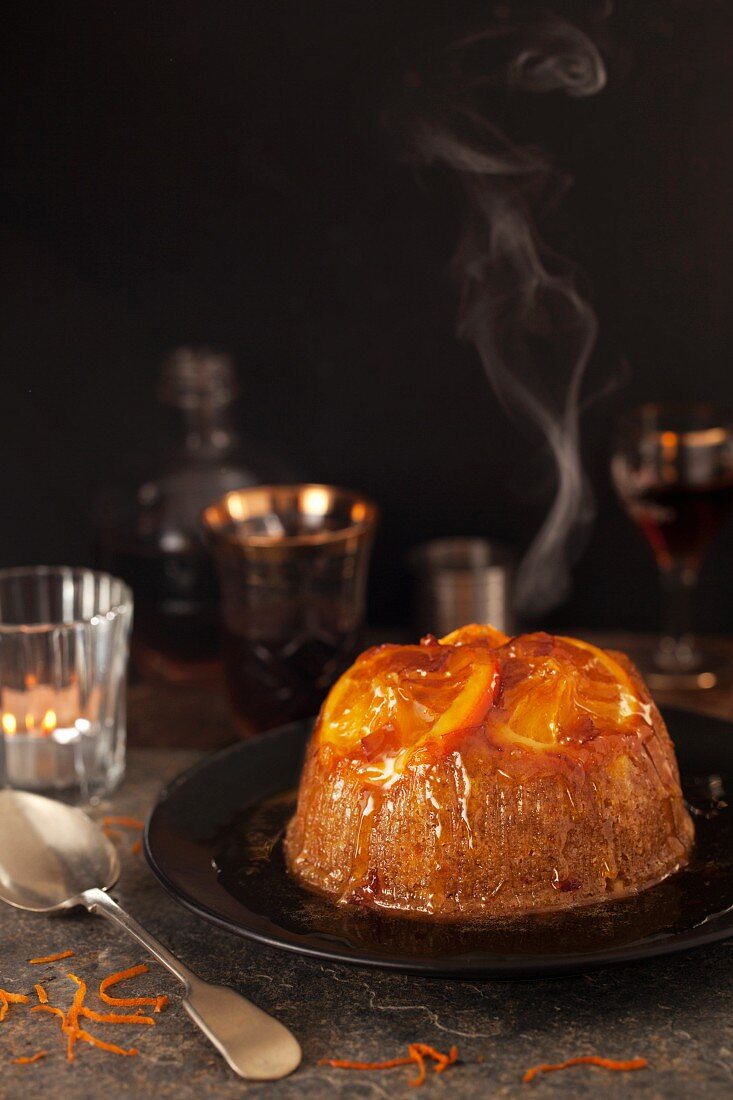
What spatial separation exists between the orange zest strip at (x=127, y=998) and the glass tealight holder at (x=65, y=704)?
51 centimetres

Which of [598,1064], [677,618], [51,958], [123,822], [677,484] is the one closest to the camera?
[598,1064]

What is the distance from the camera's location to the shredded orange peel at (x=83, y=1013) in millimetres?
1298

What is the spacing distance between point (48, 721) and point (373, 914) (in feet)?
2.25

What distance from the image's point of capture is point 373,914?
1399mm

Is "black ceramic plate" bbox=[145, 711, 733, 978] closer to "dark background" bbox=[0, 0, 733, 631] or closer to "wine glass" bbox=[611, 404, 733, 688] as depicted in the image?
"wine glass" bbox=[611, 404, 733, 688]

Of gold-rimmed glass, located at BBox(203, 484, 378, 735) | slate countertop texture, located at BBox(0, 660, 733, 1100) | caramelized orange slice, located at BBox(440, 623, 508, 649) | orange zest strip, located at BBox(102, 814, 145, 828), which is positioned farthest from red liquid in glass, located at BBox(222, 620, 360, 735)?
slate countertop texture, located at BBox(0, 660, 733, 1100)

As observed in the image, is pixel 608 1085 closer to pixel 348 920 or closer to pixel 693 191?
pixel 348 920

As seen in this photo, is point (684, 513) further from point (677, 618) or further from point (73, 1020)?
point (73, 1020)

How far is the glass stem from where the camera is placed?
2404 mm

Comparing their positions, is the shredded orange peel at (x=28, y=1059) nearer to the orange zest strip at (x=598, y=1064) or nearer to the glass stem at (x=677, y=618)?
the orange zest strip at (x=598, y=1064)

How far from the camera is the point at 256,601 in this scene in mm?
2016

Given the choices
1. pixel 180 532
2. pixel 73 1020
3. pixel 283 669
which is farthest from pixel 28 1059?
pixel 180 532

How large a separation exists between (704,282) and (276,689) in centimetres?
110

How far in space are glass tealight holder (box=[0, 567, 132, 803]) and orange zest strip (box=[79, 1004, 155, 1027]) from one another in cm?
58
